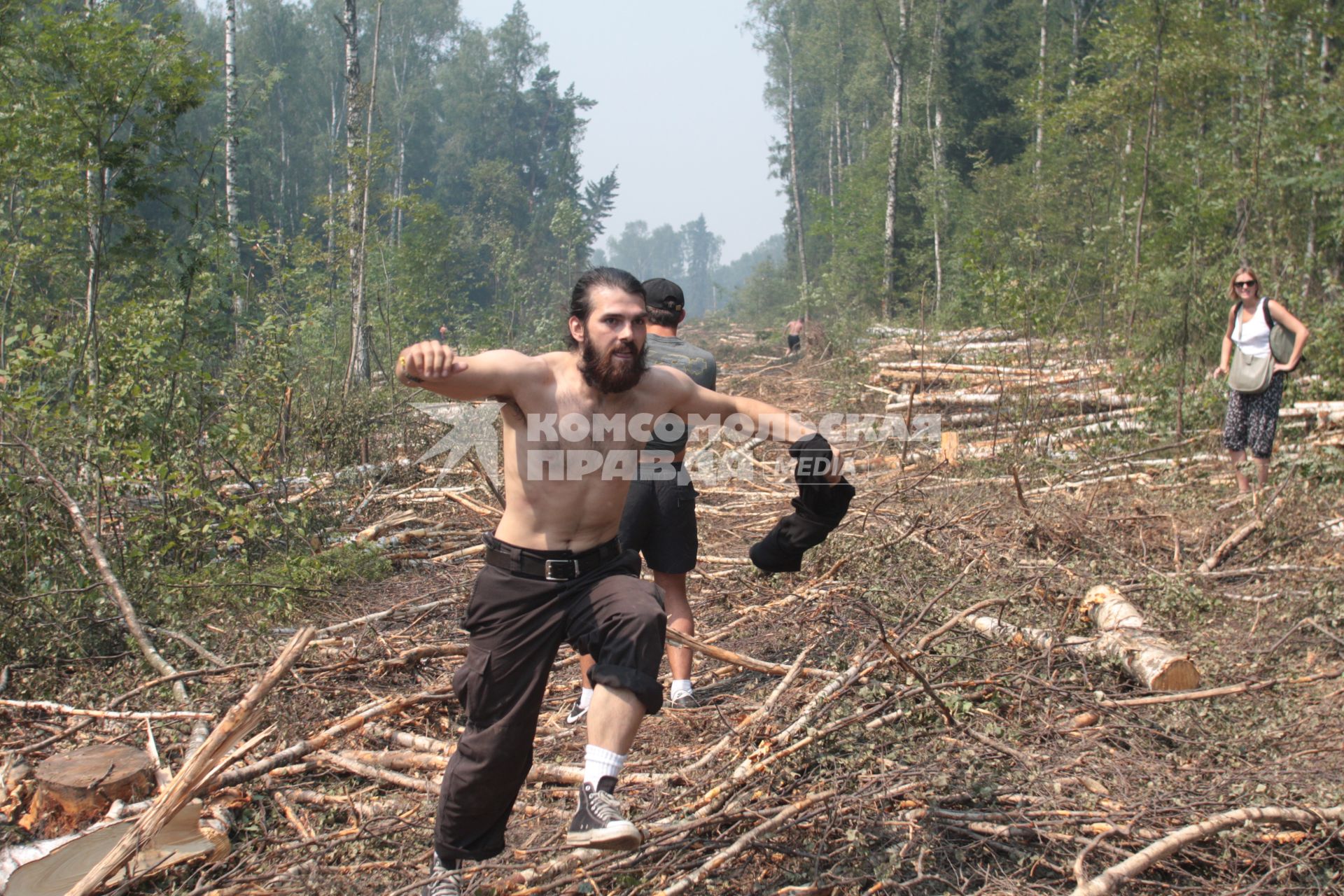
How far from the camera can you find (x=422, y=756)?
4.17 metres

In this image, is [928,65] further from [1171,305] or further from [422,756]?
[422,756]

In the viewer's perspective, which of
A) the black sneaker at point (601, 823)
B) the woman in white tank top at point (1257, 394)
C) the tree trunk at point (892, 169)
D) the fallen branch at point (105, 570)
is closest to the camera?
the black sneaker at point (601, 823)

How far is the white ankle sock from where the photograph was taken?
9.60ft

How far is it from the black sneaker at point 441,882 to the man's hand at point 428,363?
4.98 ft

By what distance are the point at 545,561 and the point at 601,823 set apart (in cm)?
83

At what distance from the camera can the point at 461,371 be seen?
3014 mm

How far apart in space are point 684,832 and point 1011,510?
495 centimetres

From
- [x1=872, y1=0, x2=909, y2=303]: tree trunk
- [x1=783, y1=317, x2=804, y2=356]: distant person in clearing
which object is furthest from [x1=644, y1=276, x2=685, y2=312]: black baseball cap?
[x1=872, y1=0, x2=909, y2=303]: tree trunk

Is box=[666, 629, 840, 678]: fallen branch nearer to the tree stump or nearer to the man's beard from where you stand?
the man's beard

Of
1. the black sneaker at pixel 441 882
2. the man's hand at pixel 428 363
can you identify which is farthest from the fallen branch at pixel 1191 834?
the man's hand at pixel 428 363

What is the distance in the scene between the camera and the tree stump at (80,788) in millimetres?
3824

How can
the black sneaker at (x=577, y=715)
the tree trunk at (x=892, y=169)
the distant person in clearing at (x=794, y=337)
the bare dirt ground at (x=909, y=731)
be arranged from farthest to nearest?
the tree trunk at (x=892, y=169) < the distant person in clearing at (x=794, y=337) < the black sneaker at (x=577, y=715) < the bare dirt ground at (x=909, y=731)

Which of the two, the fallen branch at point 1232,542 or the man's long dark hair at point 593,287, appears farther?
the fallen branch at point 1232,542

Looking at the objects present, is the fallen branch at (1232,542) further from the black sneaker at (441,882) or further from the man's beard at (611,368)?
the black sneaker at (441,882)
